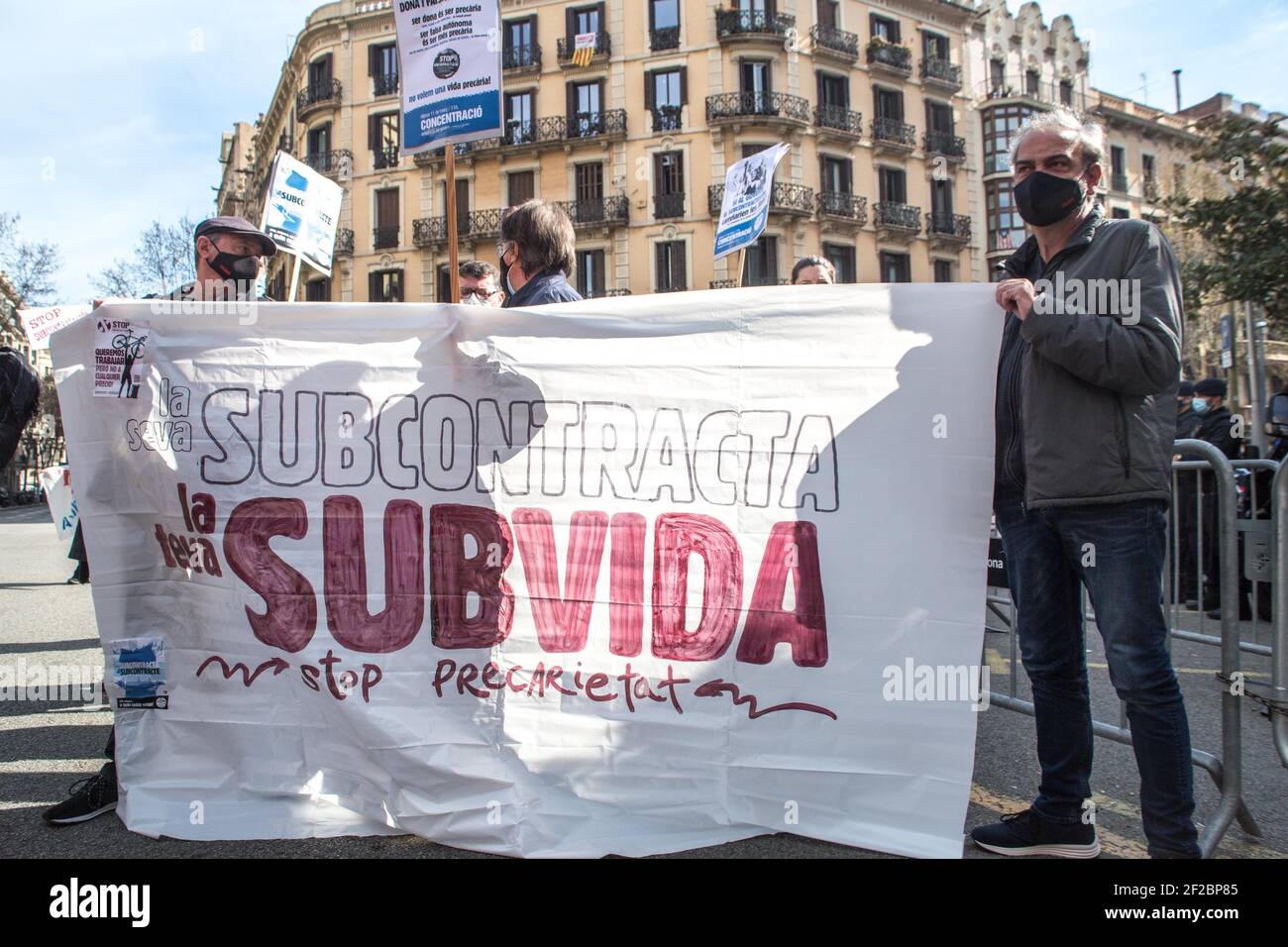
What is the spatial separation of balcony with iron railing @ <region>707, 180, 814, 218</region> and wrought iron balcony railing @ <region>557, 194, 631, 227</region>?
10.1 feet

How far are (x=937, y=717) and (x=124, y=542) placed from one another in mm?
2684

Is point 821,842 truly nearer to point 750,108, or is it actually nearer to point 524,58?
point 750,108

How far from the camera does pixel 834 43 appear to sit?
3281 cm

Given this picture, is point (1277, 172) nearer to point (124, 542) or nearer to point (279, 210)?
point (279, 210)

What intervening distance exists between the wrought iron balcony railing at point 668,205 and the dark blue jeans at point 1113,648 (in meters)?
30.1

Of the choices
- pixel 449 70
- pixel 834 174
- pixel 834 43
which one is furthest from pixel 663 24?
pixel 449 70

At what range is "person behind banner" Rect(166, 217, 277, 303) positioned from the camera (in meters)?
3.40

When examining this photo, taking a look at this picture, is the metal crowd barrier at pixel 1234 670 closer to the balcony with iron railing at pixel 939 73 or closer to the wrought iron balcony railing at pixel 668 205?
the wrought iron balcony railing at pixel 668 205

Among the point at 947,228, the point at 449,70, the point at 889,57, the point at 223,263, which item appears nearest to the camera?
the point at 223,263

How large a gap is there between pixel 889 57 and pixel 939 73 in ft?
8.56

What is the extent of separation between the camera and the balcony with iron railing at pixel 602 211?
3120cm

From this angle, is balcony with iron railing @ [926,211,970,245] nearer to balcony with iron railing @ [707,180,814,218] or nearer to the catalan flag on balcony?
balcony with iron railing @ [707,180,814,218]

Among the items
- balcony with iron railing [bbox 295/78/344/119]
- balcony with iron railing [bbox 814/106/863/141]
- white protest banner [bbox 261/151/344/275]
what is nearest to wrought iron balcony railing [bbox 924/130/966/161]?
balcony with iron railing [bbox 814/106/863/141]

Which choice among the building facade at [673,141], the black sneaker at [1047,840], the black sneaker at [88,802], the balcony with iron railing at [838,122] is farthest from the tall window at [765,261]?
the black sneaker at [88,802]
